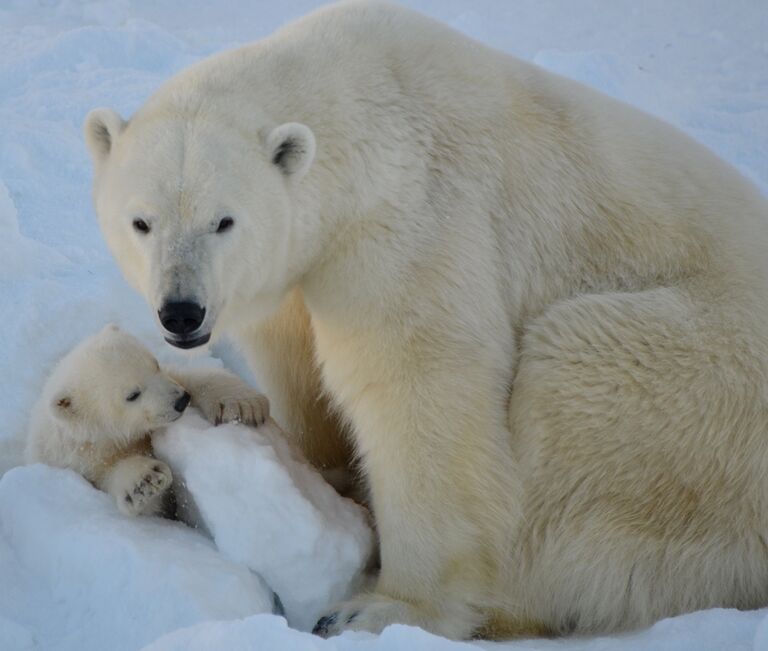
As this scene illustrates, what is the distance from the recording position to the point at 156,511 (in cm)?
350

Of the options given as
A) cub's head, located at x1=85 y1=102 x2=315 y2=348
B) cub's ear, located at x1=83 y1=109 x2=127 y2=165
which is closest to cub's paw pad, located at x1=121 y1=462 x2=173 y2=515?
cub's head, located at x1=85 y1=102 x2=315 y2=348

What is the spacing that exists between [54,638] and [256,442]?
96 cm

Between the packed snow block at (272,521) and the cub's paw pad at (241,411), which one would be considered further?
the cub's paw pad at (241,411)

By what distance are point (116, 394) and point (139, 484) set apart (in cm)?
38

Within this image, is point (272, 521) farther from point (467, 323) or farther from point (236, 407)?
point (467, 323)

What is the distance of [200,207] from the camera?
9.48 ft

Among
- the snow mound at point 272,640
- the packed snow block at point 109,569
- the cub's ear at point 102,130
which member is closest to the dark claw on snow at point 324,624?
the packed snow block at point 109,569

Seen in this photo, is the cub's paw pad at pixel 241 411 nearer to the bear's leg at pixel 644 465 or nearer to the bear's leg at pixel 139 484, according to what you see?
the bear's leg at pixel 139 484

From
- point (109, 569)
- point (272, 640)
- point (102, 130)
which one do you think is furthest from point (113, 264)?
point (272, 640)

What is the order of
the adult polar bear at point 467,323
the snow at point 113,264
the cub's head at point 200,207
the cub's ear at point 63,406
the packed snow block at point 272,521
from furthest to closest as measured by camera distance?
the cub's ear at point 63,406 < the packed snow block at point 272,521 < the adult polar bear at point 467,323 < the cub's head at point 200,207 < the snow at point 113,264

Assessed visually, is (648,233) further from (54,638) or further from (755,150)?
(755,150)

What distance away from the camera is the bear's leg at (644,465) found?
3.10m

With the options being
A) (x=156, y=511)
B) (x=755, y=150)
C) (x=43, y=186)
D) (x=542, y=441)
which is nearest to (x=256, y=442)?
(x=156, y=511)

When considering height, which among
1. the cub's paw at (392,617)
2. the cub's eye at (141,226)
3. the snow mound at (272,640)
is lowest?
the cub's paw at (392,617)
